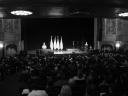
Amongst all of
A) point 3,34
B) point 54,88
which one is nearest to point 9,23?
point 3,34

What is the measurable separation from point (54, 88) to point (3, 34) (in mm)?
25507

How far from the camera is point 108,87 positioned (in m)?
7.98

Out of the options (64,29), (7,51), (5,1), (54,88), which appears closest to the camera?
(5,1)

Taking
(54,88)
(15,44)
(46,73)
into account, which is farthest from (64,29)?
(54,88)

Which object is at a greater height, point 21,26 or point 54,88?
point 21,26

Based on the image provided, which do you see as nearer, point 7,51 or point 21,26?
point 7,51

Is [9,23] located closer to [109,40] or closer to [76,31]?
[76,31]

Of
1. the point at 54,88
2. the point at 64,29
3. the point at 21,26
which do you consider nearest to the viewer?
the point at 54,88

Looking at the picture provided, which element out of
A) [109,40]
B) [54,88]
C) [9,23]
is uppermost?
[9,23]

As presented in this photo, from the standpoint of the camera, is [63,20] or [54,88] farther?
[63,20]

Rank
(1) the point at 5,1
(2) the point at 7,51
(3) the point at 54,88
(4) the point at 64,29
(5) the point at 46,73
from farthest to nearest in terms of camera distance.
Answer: (4) the point at 64,29
(2) the point at 7,51
(5) the point at 46,73
(3) the point at 54,88
(1) the point at 5,1

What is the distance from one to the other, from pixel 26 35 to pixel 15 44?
13.2ft

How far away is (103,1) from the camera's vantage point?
7734mm

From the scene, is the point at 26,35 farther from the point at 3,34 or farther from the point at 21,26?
the point at 3,34
